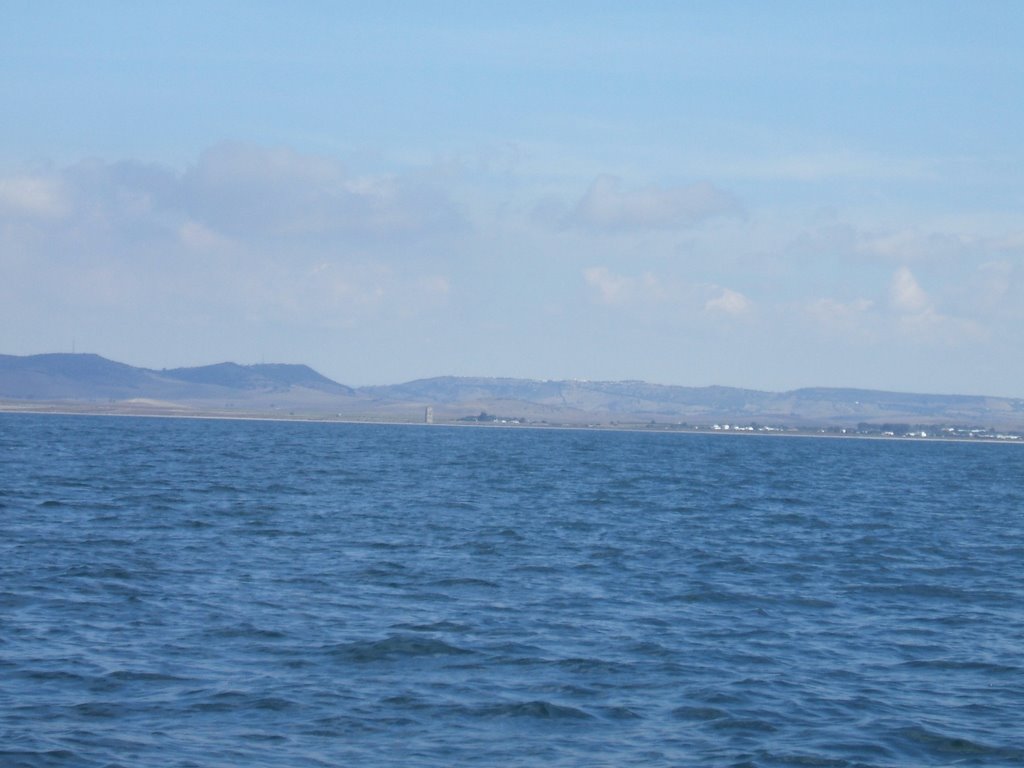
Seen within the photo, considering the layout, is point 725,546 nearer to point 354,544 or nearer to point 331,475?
point 354,544

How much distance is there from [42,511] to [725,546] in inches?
780

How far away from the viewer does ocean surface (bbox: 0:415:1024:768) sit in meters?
15.1

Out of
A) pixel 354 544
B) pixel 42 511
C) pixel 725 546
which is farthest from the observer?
pixel 42 511

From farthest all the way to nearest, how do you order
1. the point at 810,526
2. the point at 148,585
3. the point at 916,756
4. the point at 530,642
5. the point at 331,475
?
the point at 331,475 < the point at 810,526 < the point at 148,585 < the point at 530,642 < the point at 916,756

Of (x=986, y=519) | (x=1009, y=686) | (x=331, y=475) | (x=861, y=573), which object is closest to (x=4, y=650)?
(x=1009, y=686)

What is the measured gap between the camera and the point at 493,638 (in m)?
20.5

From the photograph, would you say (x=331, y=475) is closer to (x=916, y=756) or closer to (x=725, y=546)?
(x=725, y=546)

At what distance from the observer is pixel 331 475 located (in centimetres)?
6450

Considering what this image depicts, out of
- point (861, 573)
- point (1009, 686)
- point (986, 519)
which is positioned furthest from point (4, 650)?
point (986, 519)

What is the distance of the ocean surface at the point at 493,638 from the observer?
15.1 meters

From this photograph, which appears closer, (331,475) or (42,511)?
(42,511)

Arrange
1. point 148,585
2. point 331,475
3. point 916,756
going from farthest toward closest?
point 331,475 < point 148,585 < point 916,756

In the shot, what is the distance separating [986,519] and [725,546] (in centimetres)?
1847

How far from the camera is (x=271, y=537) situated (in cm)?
3347
